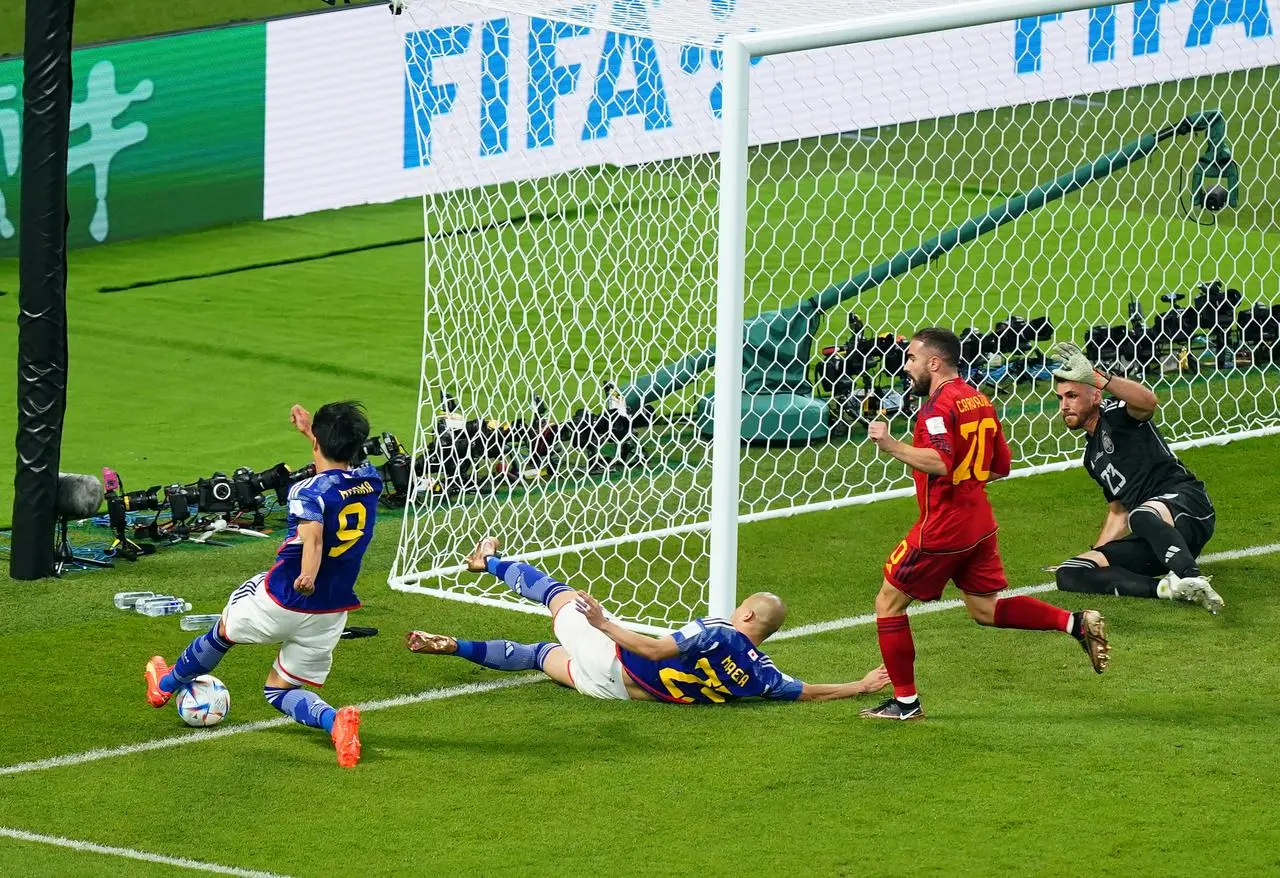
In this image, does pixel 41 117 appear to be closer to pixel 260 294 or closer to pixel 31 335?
pixel 31 335

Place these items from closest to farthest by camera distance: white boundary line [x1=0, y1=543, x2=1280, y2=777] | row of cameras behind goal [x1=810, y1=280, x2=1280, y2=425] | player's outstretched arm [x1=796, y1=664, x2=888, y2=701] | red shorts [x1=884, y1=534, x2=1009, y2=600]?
white boundary line [x1=0, y1=543, x2=1280, y2=777], red shorts [x1=884, y1=534, x2=1009, y2=600], player's outstretched arm [x1=796, y1=664, x2=888, y2=701], row of cameras behind goal [x1=810, y1=280, x2=1280, y2=425]

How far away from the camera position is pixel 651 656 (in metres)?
7.75

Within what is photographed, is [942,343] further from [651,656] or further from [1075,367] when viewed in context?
[651,656]

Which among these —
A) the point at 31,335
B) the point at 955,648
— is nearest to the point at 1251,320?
the point at 955,648

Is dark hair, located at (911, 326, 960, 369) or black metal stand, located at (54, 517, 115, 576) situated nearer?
dark hair, located at (911, 326, 960, 369)

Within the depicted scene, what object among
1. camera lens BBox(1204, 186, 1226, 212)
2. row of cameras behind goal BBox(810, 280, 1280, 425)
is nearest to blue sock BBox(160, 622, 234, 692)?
row of cameras behind goal BBox(810, 280, 1280, 425)

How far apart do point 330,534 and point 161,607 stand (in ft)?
7.46

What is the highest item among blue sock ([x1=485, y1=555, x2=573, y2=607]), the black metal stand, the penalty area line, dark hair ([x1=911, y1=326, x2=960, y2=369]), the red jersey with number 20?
dark hair ([x1=911, y1=326, x2=960, y2=369])

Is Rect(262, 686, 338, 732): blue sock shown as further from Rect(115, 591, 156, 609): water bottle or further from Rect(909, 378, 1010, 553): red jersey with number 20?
Rect(909, 378, 1010, 553): red jersey with number 20

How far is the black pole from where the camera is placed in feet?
32.5

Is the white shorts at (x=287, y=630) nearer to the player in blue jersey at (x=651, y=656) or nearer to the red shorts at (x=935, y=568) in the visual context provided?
the player in blue jersey at (x=651, y=656)

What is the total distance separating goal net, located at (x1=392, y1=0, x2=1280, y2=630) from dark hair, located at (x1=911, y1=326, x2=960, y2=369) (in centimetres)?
98

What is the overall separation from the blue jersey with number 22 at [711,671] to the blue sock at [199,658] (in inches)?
62.5

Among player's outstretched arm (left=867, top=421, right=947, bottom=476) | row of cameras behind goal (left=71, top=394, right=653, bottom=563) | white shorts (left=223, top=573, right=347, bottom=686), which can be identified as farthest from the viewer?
row of cameras behind goal (left=71, top=394, right=653, bottom=563)
